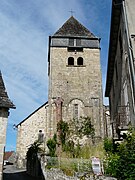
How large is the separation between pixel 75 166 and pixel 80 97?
52.0 feet

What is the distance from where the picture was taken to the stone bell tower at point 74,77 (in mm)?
26328

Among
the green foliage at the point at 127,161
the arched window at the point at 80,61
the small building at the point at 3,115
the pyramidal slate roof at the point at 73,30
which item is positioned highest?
the pyramidal slate roof at the point at 73,30

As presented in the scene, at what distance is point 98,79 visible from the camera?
28.6 meters

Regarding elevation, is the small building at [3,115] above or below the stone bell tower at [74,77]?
below

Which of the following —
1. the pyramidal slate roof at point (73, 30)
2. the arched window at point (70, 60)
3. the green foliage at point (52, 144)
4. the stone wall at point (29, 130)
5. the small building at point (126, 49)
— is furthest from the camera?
the pyramidal slate roof at point (73, 30)

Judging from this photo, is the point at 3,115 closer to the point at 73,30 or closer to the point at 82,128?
the point at 82,128

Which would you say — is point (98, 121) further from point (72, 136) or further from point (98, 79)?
point (98, 79)

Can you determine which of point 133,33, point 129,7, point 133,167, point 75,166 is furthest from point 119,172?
point 129,7

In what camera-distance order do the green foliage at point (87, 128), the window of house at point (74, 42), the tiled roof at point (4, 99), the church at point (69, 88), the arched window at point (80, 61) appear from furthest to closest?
the window of house at point (74, 42), the arched window at point (80, 61), the church at point (69, 88), the green foliage at point (87, 128), the tiled roof at point (4, 99)

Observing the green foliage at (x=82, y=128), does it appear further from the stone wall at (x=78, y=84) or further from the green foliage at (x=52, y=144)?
the green foliage at (x=52, y=144)

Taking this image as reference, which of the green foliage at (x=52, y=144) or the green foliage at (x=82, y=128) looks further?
the green foliage at (x=82, y=128)

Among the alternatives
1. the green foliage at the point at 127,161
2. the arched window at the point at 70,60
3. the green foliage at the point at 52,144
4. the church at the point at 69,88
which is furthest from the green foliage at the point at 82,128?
the green foliage at the point at 127,161

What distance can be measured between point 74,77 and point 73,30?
24.5 ft

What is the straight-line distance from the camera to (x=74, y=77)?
2850cm
